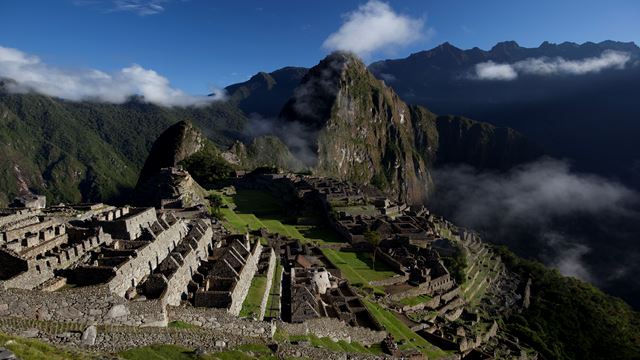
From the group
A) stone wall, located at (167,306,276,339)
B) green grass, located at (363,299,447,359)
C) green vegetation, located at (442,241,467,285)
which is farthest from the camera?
green vegetation, located at (442,241,467,285)

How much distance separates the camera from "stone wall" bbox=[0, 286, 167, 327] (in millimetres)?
15938

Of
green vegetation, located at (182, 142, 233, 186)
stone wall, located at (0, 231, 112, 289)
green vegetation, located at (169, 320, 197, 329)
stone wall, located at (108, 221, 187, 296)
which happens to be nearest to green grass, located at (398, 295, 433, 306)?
stone wall, located at (108, 221, 187, 296)

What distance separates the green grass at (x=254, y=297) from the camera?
86.4ft

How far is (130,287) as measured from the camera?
2355 centimetres

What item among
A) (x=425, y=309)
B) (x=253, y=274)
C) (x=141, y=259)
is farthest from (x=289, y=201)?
(x=141, y=259)

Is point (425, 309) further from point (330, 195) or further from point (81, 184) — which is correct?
point (81, 184)

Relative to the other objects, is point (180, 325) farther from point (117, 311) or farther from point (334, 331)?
point (334, 331)

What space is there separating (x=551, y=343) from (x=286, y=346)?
176ft

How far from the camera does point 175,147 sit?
126 metres

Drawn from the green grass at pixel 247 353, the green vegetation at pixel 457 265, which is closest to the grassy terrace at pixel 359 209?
the green vegetation at pixel 457 265

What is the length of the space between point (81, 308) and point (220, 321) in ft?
21.3

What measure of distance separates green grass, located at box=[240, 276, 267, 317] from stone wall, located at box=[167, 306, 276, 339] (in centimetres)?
260

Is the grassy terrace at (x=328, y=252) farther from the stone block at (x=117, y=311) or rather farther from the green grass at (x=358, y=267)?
the stone block at (x=117, y=311)

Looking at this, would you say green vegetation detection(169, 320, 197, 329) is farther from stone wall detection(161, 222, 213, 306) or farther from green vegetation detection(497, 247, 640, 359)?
green vegetation detection(497, 247, 640, 359)
